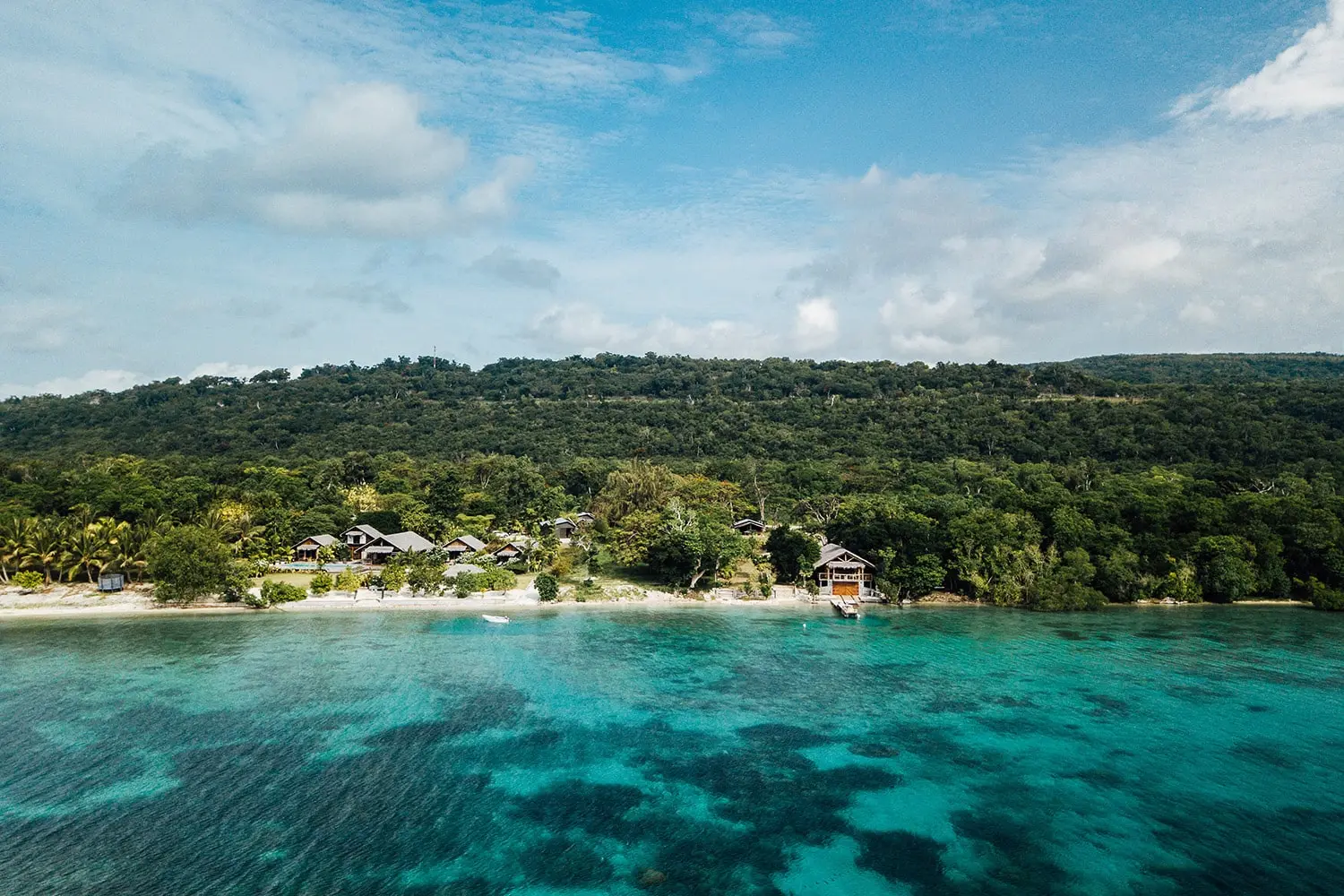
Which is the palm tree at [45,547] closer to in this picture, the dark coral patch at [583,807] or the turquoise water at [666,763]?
the turquoise water at [666,763]

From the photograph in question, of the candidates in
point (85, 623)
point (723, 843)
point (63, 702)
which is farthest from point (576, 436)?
point (723, 843)

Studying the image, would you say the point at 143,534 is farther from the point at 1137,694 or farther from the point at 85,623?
the point at 1137,694

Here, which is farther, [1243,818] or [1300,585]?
[1300,585]

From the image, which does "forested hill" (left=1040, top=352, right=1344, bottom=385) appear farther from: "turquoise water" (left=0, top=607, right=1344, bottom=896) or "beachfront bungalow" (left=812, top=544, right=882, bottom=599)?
"turquoise water" (left=0, top=607, right=1344, bottom=896)

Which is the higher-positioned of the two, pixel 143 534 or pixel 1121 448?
pixel 1121 448

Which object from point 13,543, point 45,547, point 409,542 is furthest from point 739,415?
point 13,543

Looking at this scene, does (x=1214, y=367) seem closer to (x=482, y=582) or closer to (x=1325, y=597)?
(x=1325, y=597)

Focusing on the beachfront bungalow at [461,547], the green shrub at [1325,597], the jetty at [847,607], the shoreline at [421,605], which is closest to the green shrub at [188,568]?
the shoreline at [421,605]
